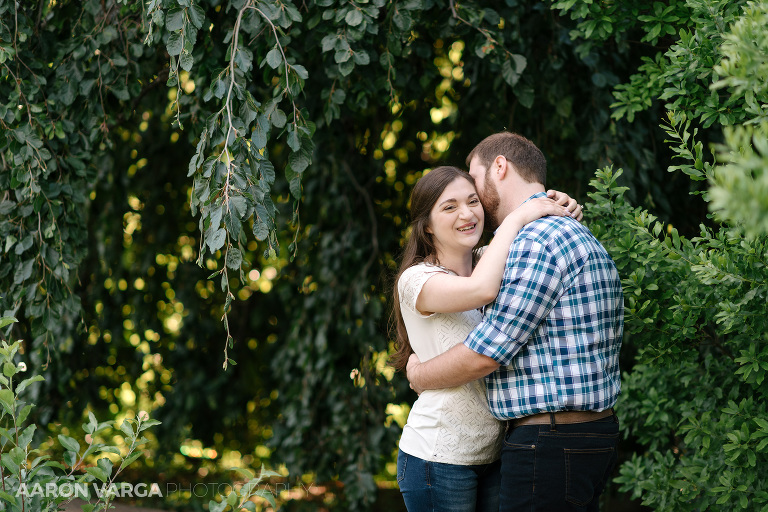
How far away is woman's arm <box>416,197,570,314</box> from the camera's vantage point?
1.60 m

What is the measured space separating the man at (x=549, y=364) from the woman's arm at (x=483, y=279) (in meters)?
0.03

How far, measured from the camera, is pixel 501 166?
1.83 meters

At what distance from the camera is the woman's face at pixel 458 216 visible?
1824 mm

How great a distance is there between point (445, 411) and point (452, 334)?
187 millimetres

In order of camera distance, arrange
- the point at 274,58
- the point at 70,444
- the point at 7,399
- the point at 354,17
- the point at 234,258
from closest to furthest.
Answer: the point at 7,399 → the point at 70,444 → the point at 234,258 → the point at 274,58 → the point at 354,17

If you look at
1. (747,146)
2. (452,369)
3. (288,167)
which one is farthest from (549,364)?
(288,167)

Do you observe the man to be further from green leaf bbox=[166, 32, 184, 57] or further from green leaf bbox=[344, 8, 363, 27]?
green leaf bbox=[166, 32, 184, 57]

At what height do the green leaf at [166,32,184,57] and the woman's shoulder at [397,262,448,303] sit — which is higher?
the green leaf at [166,32,184,57]

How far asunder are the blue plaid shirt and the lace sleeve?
0.64 ft

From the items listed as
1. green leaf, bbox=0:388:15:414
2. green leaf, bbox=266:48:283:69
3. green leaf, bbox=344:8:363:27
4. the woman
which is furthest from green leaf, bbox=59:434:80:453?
green leaf, bbox=344:8:363:27

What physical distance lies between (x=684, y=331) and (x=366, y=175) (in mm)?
2053

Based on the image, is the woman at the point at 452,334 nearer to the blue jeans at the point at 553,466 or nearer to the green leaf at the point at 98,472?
the blue jeans at the point at 553,466

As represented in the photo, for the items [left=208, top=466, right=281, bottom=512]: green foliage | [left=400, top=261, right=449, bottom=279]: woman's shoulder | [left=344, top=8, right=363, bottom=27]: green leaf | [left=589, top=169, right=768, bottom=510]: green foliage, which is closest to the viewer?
[left=208, top=466, right=281, bottom=512]: green foliage

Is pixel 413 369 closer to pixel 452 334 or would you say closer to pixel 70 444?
pixel 452 334
